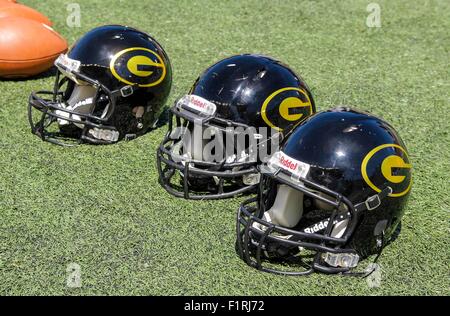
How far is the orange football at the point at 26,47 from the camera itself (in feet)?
19.5

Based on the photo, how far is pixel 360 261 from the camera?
3795 mm

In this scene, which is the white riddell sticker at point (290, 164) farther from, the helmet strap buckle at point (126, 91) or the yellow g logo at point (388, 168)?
the helmet strap buckle at point (126, 91)

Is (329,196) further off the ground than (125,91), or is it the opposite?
(329,196)

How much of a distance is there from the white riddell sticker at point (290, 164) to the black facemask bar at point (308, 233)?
0.03 meters

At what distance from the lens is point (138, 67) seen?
4.96 metres

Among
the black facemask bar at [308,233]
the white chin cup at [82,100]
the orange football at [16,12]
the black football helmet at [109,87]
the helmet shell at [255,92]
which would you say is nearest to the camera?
the black facemask bar at [308,233]

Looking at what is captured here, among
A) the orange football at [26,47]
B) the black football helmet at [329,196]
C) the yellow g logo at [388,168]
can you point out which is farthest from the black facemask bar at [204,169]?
the orange football at [26,47]

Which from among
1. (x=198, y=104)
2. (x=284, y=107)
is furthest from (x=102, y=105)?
(x=284, y=107)

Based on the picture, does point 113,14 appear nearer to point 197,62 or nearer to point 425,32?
point 197,62

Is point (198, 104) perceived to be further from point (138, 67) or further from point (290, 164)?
point (290, 164)

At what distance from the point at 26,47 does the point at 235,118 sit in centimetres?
256

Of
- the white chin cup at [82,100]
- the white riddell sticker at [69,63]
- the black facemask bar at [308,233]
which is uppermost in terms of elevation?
the black facemask bar at [308,233]
